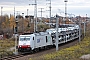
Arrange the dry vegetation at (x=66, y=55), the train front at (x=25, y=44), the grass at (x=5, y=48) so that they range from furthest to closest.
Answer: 1. the train front at (x=25, y=44)
2. the grass at (x=5, y=48)
3. the dry vegetation at (x=66, y=55)

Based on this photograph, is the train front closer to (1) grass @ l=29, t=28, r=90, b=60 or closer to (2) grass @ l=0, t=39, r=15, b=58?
(2) grass @ l=0, t=39, r=15, b=58

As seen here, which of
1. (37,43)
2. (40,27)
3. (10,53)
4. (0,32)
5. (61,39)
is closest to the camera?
(10,53)

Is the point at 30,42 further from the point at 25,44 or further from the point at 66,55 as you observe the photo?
the point at 66,55

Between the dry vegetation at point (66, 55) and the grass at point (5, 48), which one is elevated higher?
the dry vegetation at point (66, 55)

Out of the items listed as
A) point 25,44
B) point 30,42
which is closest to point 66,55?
point 30,42

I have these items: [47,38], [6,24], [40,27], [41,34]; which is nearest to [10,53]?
[41,34]

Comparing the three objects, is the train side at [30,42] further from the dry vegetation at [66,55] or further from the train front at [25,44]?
the dry vegetation at [66,55]

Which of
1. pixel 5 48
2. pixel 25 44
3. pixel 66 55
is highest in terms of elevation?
pixel 66 55

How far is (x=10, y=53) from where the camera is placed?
1404 inches

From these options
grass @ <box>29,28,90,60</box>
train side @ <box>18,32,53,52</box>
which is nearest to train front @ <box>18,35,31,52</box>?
train side @ <box>18,32,53,52</box>

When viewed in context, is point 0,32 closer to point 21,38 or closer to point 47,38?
point 47,38

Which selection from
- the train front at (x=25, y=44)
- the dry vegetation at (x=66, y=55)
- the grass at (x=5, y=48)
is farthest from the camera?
the train front at (x=25, y=44)

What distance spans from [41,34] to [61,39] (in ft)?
40.5

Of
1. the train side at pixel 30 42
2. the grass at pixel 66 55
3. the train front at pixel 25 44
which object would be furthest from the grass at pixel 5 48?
the grass at pixel 66 55
